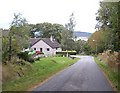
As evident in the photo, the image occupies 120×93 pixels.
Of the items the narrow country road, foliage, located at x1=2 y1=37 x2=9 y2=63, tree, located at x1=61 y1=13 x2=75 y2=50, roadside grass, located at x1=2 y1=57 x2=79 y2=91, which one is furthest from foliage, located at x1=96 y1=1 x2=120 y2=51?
tree, located at x1=61 y1=13 x2=75 y2=50

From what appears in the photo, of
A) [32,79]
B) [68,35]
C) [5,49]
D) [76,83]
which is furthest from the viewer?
[68,35]

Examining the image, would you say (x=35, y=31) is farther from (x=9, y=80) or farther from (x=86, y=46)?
(x=9, y=80)

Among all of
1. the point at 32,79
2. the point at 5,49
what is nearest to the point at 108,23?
the point at 5,49

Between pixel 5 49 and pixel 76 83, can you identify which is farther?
pixel 5 49

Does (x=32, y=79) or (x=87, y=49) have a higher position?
(x=32, y=79)

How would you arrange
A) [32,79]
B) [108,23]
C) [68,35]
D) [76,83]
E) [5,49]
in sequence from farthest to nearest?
[68,35] → [108,23] → [5,49] → [32,79] → [76,83]

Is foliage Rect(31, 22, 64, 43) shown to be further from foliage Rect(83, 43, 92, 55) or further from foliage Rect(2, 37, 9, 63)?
foliage Rect(2, 37, 9, 63)

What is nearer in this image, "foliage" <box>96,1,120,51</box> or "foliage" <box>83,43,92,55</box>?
"foliage" <box>96,1,120,51</box>

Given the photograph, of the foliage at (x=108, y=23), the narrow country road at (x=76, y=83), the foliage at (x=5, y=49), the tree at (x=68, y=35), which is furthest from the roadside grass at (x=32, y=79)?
the tree at (x=68, y=35)

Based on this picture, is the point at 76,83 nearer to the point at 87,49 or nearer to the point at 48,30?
the point at 48,30

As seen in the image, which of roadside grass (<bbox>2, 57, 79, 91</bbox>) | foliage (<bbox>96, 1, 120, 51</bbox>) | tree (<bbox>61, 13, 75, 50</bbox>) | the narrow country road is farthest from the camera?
tree (<bbox>61, 13, 75, 50</bbox>)

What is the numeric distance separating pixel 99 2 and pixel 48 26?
84.7 metres

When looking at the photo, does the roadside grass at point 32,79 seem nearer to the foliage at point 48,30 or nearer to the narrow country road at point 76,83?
the narrow country road at point 76,83

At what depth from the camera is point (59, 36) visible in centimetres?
12262
